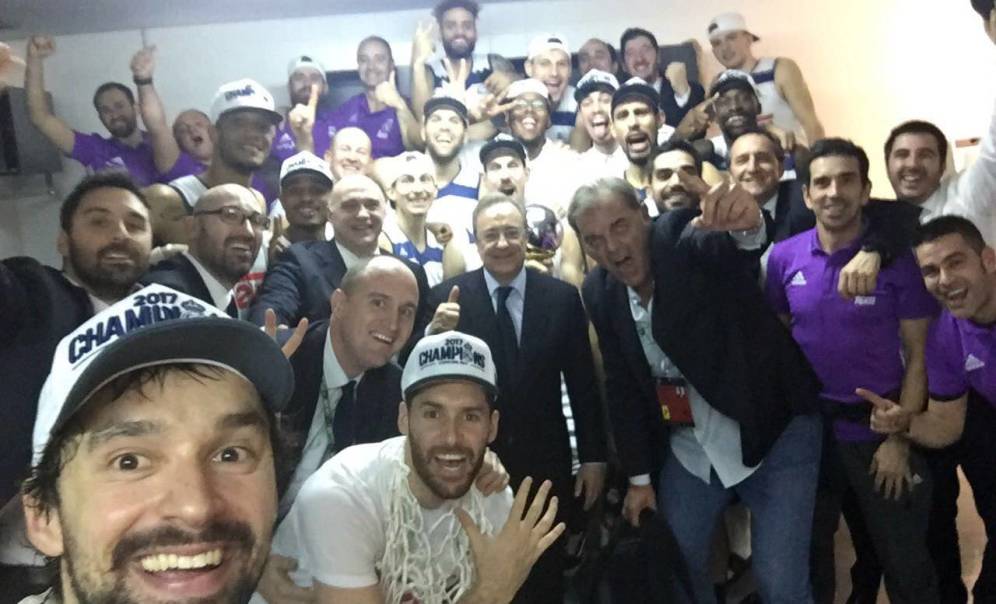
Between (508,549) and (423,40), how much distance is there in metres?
1.44

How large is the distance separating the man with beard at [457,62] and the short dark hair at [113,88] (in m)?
0.73

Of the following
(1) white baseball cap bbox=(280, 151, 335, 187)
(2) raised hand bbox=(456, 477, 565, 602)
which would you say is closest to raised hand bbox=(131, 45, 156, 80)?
(1) white baseball cap bbox=(280, 151, 335, 187)

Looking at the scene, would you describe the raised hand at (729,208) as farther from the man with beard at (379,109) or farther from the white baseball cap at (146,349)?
the man with beard at (379,109)

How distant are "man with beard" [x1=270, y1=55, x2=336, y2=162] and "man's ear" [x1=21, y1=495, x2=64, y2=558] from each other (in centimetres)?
137

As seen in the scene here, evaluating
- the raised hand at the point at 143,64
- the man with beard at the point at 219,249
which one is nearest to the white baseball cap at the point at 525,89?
the man with beard at the point at 219,249

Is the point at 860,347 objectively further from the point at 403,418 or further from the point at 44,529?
the point at 44,529

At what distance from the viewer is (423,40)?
207 cm

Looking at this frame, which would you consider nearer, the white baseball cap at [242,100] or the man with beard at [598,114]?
the white baseball cap at [242,100]

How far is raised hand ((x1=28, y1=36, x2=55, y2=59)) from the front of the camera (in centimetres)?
169

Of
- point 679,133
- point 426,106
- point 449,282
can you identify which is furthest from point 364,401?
point 679,133

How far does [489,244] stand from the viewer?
160 centimetres

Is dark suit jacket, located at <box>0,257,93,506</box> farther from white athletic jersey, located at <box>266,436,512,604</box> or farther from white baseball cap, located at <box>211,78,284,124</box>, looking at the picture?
white baseball cap, located at <box>211,78,284,124</box>

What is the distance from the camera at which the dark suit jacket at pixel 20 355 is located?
3.71 feet

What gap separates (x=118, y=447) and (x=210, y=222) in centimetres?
94
